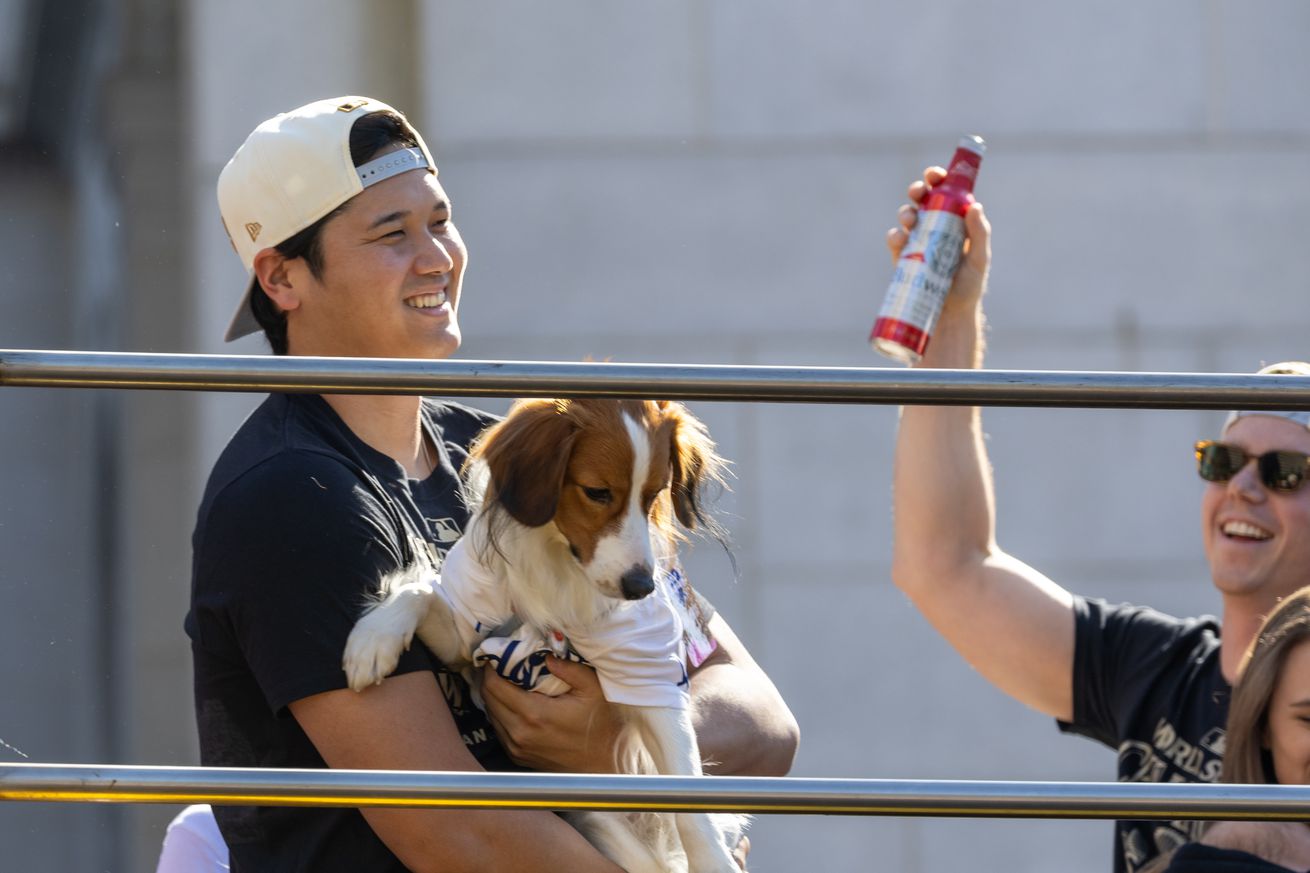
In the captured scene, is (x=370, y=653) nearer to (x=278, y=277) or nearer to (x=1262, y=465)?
(x=278, y=277)

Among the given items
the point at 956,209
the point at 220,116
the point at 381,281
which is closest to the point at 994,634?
the point at 956,209

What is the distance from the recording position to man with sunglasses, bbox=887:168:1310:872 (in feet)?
9.12

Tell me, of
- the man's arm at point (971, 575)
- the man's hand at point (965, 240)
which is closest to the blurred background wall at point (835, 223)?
the man's arm at point (971, 575)

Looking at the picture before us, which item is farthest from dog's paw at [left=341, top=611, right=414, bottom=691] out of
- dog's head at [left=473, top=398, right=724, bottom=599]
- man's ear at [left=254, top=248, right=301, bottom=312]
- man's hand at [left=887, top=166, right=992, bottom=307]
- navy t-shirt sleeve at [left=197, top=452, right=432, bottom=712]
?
man's hand at [left=887, top=166, right=992, bottom=307]

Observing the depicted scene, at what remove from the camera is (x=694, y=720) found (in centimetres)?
213

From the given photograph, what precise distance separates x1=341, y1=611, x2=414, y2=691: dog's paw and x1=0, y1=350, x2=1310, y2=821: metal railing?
33 cm

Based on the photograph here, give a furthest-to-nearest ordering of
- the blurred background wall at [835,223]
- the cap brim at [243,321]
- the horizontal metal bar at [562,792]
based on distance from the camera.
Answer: the blurred background wall at [835,223]
the cap brim at [243,321]
the horizontal metal bar at [562,792]

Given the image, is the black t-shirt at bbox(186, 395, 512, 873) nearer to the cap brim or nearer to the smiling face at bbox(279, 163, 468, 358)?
the smiling face at bbox(279, 163, 468, 358)

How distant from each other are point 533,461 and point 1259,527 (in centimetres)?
150

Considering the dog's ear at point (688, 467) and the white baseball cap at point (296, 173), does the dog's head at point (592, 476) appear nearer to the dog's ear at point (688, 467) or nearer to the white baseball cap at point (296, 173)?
the dog's ear at point (688, 467)

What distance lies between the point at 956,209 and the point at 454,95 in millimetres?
2353

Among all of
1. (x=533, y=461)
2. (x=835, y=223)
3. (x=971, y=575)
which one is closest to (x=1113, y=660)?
(x=971, y=575)

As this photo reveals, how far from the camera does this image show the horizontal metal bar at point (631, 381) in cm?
149

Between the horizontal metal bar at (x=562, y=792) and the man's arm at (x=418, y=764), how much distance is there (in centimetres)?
32
